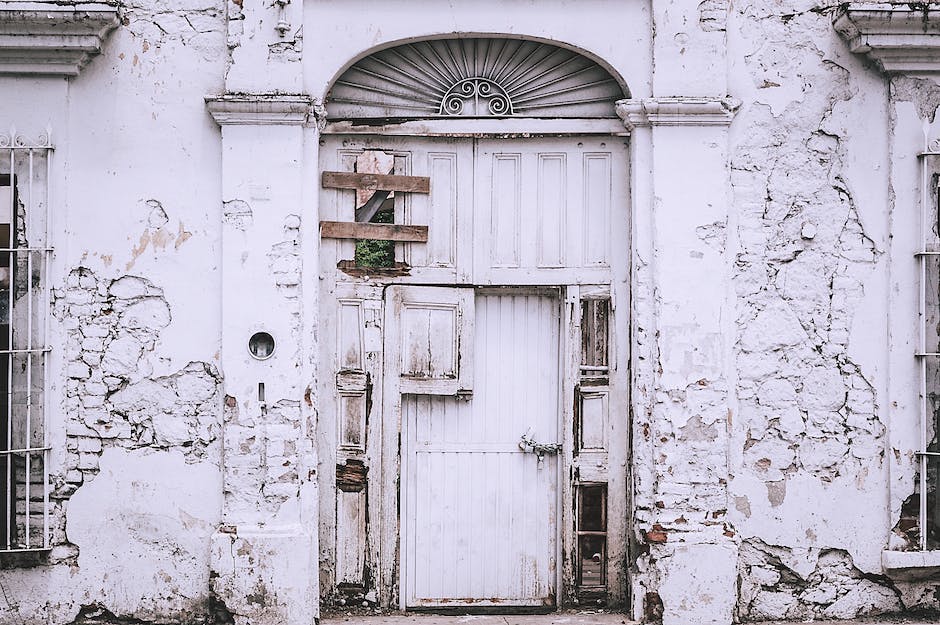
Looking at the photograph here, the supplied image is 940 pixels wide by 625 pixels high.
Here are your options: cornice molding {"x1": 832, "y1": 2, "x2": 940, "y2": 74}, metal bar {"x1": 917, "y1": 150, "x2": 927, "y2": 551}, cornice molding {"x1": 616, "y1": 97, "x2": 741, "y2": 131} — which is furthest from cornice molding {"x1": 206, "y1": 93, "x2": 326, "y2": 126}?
metal bar {"x1": 917, "y1": 150, "x2": 927, "y2": 551}

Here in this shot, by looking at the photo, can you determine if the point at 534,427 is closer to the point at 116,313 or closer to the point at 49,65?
the point at 116,313

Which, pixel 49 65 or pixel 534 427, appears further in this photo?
pixel 534 427

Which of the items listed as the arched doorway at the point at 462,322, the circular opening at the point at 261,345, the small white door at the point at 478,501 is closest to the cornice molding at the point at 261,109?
the arched doorway at the point at 462,322

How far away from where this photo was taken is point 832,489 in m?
5.69

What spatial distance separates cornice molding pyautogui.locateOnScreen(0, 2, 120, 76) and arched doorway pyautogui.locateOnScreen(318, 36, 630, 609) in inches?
54.1

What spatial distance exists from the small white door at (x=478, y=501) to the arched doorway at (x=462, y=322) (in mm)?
12

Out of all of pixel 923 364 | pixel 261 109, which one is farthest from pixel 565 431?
pixel 261 109

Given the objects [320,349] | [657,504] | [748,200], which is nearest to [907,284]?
[748,200]

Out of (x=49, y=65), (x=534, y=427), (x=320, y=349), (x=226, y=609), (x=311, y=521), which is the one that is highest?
(x=49, y=65)

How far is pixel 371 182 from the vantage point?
19.3 feet

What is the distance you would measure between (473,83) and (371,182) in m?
0.88

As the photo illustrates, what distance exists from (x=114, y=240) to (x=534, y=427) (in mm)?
2756

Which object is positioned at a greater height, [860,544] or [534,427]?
[534,427]

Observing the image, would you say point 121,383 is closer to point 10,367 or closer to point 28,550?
point 10,367
